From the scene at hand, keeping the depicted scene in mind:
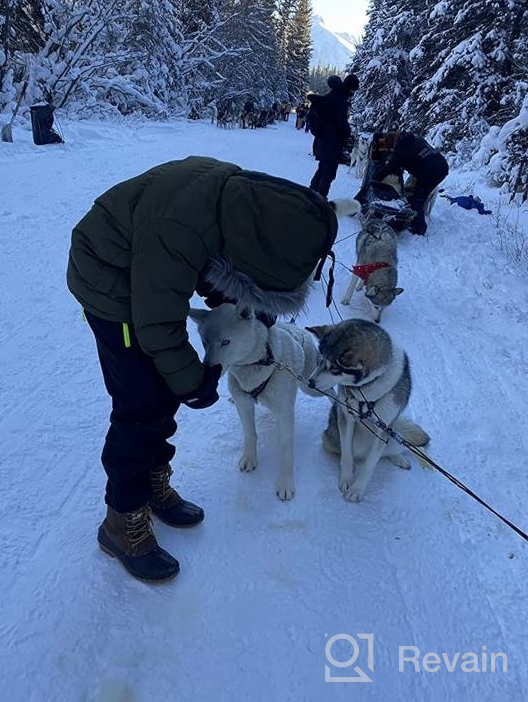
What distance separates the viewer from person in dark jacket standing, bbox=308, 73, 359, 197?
722 cm

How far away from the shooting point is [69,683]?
1692 mm

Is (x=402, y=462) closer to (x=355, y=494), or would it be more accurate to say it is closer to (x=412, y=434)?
(x=412, y=434)

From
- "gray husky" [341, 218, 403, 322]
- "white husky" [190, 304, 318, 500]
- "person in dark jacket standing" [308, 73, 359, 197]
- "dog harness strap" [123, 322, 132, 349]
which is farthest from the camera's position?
"person in dark jacket standing" [308, 73, 359, 197]

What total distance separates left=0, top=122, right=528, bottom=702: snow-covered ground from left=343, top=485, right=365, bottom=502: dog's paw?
0.18ft

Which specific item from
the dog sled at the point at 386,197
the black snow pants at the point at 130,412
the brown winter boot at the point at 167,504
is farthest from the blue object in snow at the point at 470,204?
the black snow pants at the point at 130,412

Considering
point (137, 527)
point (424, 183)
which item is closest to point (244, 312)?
point (137, 527)

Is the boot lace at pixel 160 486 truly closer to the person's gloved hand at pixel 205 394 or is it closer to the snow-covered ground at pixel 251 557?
the snow-covered ground at pixel 251 557

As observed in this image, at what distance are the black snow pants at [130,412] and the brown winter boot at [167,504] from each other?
9.3 inches

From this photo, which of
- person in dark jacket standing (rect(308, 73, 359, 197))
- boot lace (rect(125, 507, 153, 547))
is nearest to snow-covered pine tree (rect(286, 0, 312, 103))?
person in dark jacket standing (rect(308, 73, 359, 197))

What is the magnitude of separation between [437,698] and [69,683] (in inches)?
57.1

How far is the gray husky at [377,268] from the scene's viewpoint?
492 cm

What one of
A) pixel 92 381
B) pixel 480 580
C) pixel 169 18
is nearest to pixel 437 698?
pixel 480 580

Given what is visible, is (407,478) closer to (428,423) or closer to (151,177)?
(428,423)

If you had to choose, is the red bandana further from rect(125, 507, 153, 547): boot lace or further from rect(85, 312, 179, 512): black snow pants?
rect(125, 507, 153, 547): boot lace
